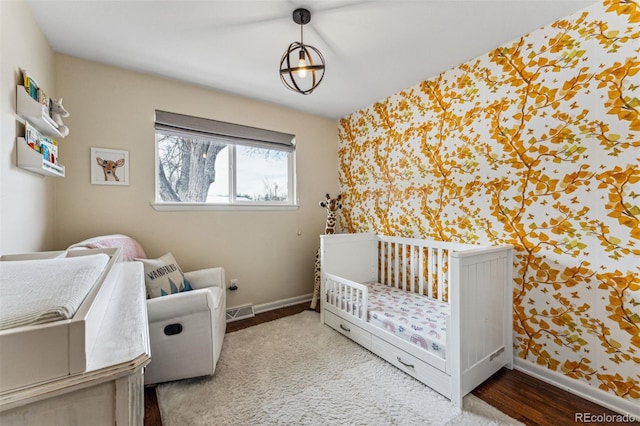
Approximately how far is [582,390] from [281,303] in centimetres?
259

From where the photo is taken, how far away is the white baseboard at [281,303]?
3047 mm

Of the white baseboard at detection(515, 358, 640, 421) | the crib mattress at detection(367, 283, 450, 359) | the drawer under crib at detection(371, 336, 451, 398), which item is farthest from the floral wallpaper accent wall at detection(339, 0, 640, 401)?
the drawer under crib at detection(371, 336, 451, 398)

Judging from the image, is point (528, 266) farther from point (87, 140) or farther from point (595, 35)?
point (87, 140)

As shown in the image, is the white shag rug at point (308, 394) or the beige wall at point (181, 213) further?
the beige wall at point (181, 213)

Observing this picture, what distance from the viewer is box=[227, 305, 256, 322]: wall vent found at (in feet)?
9.31

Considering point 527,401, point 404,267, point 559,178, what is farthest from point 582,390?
point 404,267

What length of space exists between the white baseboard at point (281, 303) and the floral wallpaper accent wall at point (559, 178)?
1728 mm

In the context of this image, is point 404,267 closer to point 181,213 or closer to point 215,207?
point 215,207

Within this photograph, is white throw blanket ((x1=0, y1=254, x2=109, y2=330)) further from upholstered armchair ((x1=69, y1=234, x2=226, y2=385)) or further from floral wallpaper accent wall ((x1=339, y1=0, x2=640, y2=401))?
floral wallpaper accent wall ((x1=339, y1=0, x2=640, y2=401))

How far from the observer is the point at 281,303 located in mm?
3209

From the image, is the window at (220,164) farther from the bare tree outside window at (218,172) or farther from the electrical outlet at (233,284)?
the electrical outlet at (233,284)

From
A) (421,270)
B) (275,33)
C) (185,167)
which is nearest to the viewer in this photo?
(275,33)

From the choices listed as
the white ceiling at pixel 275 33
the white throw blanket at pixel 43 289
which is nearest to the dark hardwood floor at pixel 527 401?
the white throw blanket at pixel 43 289

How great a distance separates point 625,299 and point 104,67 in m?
4.06
